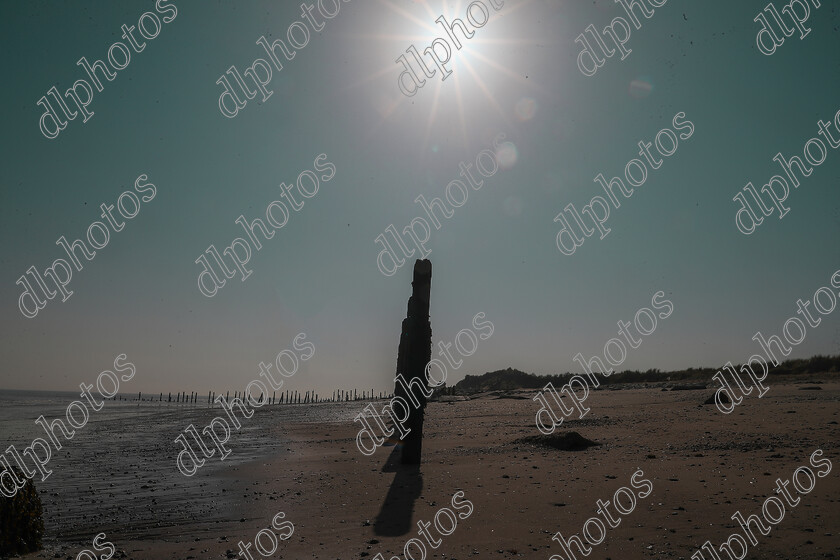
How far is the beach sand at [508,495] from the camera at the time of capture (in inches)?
223

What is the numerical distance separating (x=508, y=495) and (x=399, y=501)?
166 cm

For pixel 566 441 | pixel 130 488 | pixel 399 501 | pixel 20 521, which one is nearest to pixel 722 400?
pixel 566 441

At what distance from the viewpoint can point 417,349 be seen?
36.1 ft

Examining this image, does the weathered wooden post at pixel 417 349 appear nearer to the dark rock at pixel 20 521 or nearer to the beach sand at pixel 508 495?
the beach sand at pixel 508 495

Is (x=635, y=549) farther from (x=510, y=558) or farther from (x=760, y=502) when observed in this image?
(x=760, y=502)

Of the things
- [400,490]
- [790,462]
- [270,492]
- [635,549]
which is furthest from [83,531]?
[790,462]

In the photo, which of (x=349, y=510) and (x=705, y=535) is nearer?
(x=705, y=535)

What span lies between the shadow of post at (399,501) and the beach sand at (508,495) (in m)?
0.03

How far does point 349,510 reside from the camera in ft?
24.8

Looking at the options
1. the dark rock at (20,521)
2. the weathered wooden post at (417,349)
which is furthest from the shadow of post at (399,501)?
the dark rock at (20,521)

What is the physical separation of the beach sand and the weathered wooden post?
0.55 meters

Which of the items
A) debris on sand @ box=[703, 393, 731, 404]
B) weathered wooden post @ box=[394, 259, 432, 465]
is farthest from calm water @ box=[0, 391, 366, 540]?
debris on sand @ box=[703, 393, 731, 404]

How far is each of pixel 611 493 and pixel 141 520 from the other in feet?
22.8

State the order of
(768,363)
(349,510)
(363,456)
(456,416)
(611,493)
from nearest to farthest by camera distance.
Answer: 1. (611,493)
2. (349,510)
3. (363,456)
4. (456,416)
5. (768,363)
